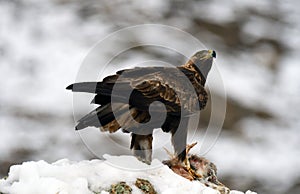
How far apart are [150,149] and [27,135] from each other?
22.3ft

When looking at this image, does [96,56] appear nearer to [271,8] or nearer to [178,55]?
[178,55]

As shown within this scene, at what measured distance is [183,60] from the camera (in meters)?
13.5

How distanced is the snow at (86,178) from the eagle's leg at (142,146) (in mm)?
221

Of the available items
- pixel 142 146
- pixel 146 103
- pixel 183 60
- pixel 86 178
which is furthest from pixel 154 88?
pixel 183 60

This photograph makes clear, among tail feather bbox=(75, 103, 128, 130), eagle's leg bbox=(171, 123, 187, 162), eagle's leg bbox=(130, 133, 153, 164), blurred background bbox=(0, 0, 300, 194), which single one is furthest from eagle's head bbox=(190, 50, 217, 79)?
blurred background bbox=(0, 0, 300, 194)

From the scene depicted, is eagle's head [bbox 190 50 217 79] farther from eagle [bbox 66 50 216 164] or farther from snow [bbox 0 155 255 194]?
snow [bbox 0 155 255 194]

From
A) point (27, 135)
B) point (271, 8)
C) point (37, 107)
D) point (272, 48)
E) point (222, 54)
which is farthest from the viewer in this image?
point (271, 8)

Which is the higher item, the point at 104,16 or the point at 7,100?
the point at 104,16

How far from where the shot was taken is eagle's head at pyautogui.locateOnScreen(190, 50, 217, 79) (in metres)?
6.40

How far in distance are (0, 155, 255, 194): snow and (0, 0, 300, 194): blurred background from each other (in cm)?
568

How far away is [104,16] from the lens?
17000mm

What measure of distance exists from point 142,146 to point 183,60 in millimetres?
7629

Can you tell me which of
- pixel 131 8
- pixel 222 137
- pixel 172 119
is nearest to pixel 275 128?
pixel 222 137

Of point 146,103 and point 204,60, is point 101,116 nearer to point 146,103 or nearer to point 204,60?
point 146,103
